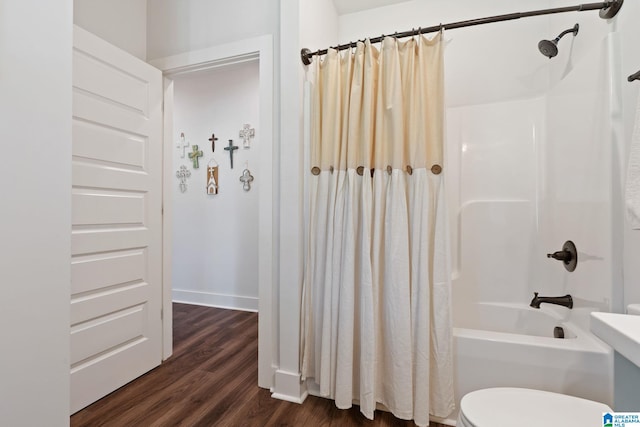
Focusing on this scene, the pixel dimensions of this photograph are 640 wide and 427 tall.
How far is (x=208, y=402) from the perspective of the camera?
165 cm

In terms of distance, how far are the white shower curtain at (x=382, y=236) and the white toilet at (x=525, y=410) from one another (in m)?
0.35

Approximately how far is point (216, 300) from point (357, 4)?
3221 millimetres

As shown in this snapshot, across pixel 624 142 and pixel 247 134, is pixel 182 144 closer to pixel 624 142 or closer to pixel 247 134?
pixel 247 134

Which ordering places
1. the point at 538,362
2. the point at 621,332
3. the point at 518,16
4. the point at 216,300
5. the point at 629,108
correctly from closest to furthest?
the point at 621,332
the point at 629,108
the point at 538,362
the point at 518,16
the point at 216,300

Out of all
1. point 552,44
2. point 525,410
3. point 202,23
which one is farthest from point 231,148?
point 525,410

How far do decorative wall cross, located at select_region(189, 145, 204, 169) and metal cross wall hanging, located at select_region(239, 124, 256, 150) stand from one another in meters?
0.59

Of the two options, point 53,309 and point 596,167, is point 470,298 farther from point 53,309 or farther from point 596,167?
point 53,309

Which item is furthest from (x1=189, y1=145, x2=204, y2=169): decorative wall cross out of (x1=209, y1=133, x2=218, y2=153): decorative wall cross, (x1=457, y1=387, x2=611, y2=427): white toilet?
(x1=457, y1=387, x2=611, y2=427): white toilet

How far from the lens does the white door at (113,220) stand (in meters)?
1.57

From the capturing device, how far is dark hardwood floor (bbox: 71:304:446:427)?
1.50 meters

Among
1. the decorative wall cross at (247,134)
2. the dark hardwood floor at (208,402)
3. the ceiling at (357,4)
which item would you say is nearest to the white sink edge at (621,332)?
the dark hardwood floor at (208,402)

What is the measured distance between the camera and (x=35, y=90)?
933 mm

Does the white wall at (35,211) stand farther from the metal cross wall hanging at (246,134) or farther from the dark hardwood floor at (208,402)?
the metal cross wall hanging at (246,134)

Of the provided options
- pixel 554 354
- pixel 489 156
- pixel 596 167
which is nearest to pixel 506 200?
pixel 489 156
